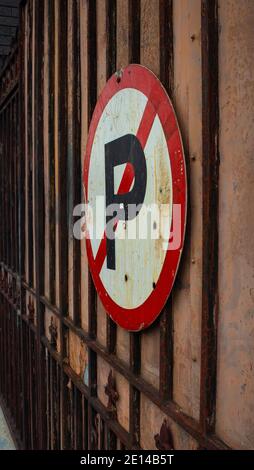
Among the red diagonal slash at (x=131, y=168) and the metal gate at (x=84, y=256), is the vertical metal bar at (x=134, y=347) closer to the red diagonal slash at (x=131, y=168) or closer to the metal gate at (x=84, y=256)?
the metal gate at (x=84, y=256)

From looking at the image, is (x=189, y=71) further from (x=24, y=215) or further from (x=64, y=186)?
(x=24, y=215)

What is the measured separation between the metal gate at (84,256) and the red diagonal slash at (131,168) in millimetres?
118

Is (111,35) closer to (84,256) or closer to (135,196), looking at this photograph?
(135,196)

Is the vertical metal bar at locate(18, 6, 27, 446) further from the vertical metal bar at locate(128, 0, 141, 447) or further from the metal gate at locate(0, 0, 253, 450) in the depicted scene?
the vertical metal bar at locate(128, 0, 141, 447)

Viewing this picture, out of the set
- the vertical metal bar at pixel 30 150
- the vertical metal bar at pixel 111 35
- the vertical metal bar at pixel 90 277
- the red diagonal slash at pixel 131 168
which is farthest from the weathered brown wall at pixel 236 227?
the vertical metal bar at pixel 30 150

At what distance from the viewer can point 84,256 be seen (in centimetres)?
224

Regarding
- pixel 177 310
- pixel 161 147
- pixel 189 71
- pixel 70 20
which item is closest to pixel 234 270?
pixel 177 310

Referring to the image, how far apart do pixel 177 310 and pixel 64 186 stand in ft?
4.43

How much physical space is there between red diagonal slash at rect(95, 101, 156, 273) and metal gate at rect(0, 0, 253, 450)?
118 mm

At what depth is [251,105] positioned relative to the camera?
1.06m

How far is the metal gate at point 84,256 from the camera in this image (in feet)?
4.02

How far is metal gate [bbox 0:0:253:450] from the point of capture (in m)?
1.23

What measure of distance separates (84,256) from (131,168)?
0.75m

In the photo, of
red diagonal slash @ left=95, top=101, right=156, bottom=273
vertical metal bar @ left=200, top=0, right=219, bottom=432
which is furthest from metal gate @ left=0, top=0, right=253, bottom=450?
red diagonal slash @ left=95, top=101, right=156, bottom=273
